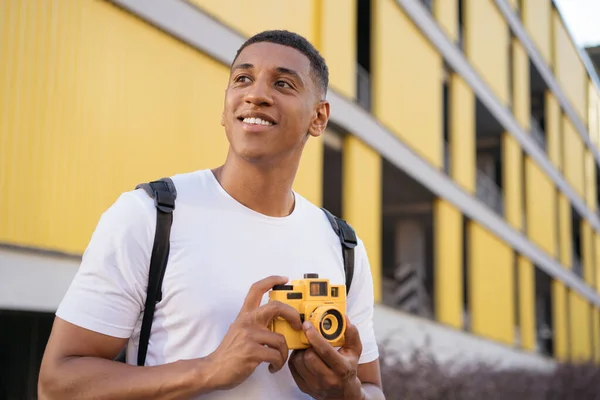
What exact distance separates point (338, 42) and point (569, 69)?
21308 mm

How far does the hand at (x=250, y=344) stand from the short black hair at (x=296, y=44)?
36.7 inches

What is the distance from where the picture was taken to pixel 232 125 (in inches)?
92.1

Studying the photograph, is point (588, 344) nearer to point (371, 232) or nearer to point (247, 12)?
point (371, 232)

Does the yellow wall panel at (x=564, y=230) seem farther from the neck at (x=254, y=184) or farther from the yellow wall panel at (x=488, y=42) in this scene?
the neck at (x=254, y=184)

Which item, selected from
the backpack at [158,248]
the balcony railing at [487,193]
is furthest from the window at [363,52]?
the backpack at [158,248]

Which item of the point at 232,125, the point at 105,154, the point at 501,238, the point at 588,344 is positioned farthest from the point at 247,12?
the point at 588,344

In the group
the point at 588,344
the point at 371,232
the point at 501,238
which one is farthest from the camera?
the point at 588,344

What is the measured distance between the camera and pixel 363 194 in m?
12.2

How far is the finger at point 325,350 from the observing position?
6.23ft

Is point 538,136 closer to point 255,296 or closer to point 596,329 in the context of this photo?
point 596,329

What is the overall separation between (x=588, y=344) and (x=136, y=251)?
30.9 meters

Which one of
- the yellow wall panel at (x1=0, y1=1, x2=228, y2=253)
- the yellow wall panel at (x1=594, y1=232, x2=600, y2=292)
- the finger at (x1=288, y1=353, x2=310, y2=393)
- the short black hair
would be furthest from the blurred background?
the finger at (x1=288, y1=353, x2=310, y2=393)

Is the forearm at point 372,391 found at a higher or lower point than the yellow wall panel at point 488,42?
lower

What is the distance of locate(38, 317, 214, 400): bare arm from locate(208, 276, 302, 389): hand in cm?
5
